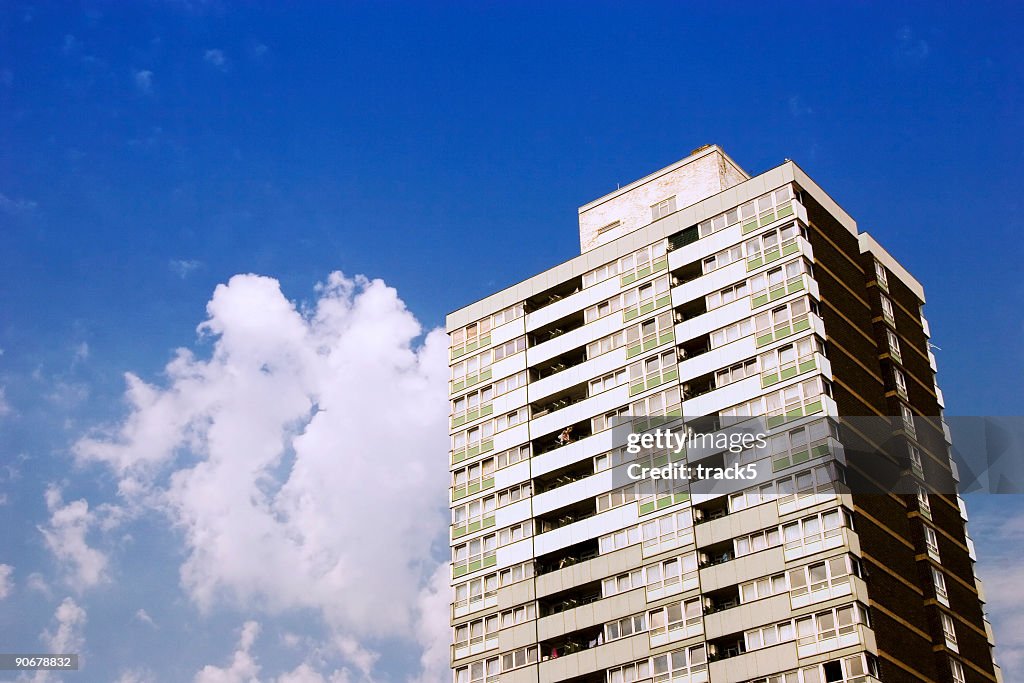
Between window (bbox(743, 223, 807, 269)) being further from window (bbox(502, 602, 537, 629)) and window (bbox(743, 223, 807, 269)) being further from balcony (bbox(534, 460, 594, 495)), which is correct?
window (bbox(502, 602, 537, 629))

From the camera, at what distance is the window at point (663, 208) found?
95.1 meters

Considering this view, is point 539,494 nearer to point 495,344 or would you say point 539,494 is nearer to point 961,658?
point 495,344

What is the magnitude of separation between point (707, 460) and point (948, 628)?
16342 millimetres

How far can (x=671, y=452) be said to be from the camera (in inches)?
3270

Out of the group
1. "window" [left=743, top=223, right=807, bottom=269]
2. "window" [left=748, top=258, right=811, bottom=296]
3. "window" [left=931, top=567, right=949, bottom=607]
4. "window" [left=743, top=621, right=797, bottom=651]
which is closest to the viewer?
"window" [left=743, top=621, right=797, bottom=651]

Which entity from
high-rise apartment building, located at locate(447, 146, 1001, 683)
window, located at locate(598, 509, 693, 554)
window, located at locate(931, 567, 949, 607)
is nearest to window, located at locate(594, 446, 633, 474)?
high-rise apartment building, located at locate(447, 146, 1001, 683)

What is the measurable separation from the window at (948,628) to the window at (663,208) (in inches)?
1250

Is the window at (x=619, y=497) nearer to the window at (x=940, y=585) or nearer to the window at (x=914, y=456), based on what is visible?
the window at (x=914, y=456)

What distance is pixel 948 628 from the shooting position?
7931 cm

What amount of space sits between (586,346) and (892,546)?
78.0 ft

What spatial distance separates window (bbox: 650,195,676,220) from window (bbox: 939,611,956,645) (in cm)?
3176

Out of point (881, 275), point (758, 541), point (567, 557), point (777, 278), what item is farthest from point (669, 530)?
point (881, 275)

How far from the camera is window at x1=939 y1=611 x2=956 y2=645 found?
78.7 metres

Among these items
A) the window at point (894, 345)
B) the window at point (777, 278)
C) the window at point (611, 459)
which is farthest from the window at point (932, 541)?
the window at point (611, 459)
